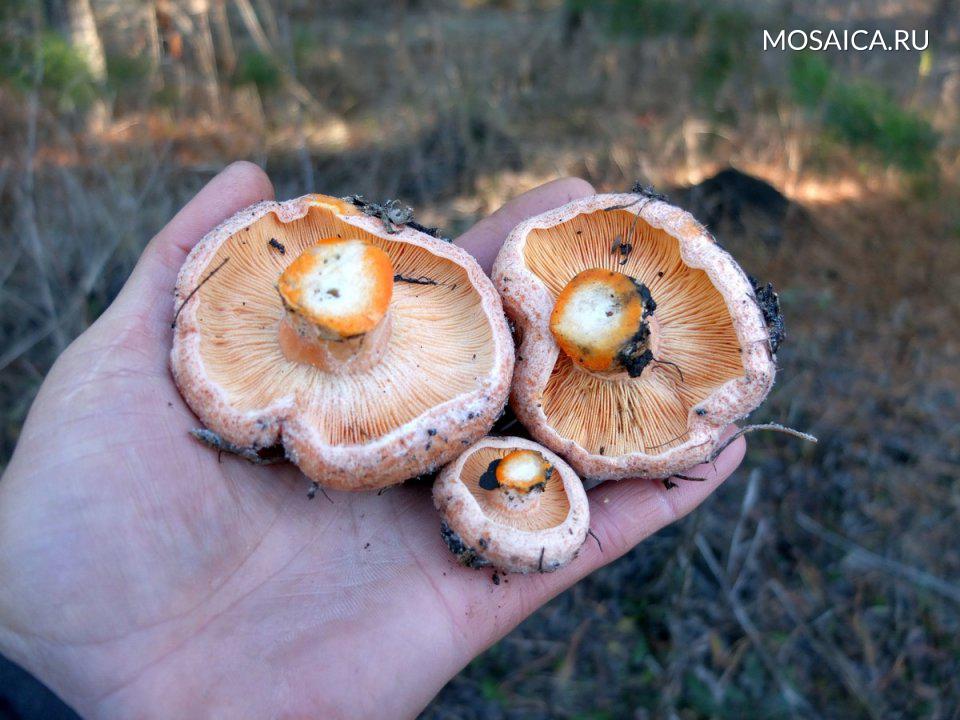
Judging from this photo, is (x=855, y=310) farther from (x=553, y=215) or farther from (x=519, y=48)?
(x=519, y=48)

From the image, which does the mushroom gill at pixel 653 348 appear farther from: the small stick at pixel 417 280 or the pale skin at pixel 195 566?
the small stick at pixel 417 280

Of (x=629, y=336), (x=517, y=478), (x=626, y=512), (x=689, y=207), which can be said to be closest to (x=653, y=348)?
(x=629, y=336)

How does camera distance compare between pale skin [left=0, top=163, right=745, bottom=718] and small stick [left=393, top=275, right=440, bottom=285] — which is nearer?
pale skin [left=0, top=163, right=745, bottom=718]

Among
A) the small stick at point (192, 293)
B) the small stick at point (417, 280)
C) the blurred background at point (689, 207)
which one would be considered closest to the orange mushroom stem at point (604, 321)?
the small stick at point (417, 280)

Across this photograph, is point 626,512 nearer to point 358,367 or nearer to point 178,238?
point 358,367

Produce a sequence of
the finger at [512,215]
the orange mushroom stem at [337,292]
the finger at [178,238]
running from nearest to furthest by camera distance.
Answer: the orange mushroom stem at [337,292] → the finger at [178,238] → the finger at [512,215]

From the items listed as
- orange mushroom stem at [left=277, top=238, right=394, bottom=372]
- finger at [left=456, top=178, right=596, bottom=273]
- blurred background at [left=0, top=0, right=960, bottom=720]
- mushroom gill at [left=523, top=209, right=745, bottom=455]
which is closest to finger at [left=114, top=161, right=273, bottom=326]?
orange mushroom stem at [left=277, top=238, right=394, bottom=372]

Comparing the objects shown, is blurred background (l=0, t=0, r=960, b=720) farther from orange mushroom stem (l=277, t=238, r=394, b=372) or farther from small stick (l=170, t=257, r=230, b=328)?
orange mushroom stem (l=277, t=238, r=394, b=372)
